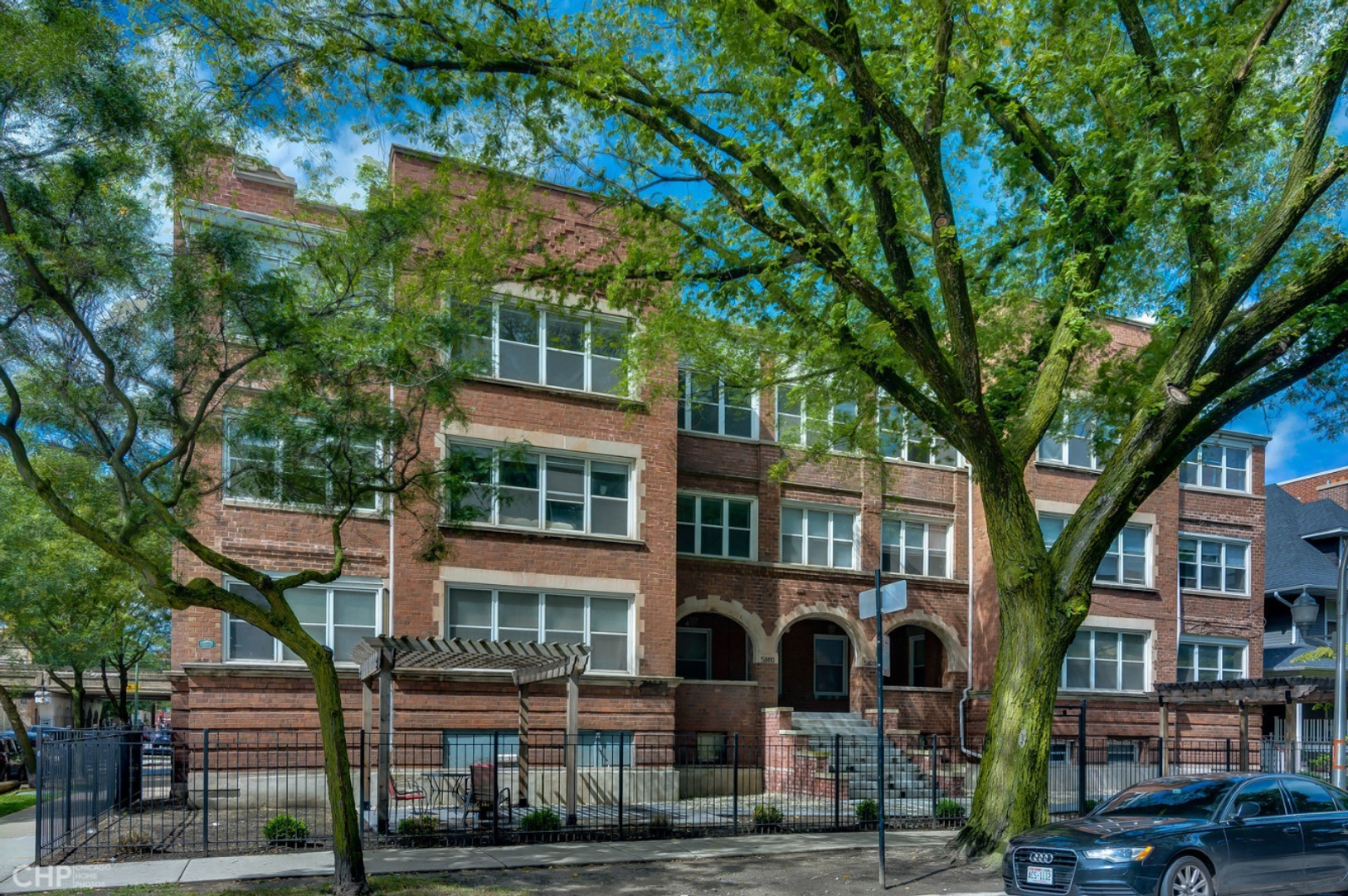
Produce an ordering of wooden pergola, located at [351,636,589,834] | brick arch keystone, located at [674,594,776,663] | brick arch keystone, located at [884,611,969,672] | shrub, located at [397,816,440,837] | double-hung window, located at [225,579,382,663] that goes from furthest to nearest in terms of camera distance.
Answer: brick arch keystone, located at [884,611,969,672] < brick arch keystone, located at [674,594,776,663] < double-hung window, located at [225,579,382,663] < wooden pergola, located at [351,636,589,834] < shrub, located at [397,816,440,837]

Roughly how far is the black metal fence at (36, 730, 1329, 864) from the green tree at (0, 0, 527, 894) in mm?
3685

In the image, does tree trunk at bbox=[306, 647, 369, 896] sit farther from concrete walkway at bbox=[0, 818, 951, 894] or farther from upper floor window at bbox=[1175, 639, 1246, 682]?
upper floor window at bbox=[1175, 639, 1246, 682]

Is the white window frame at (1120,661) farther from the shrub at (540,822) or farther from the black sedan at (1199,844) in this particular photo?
the black sedan at (1199,844)

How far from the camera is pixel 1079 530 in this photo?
14.5 meters

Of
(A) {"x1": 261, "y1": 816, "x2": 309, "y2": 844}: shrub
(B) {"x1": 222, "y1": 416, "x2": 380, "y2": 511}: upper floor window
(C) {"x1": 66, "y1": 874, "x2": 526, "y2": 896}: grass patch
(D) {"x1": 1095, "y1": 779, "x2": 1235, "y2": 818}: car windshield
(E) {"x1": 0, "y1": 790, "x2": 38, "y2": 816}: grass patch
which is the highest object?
(B) {"x1": 222, "y1": 416, "x2": 380, "y2": 511}: upper floor window

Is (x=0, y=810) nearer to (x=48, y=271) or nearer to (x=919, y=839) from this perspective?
(x=48, y=271)

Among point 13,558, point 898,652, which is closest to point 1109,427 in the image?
point 898,652

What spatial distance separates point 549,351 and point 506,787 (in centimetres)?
857

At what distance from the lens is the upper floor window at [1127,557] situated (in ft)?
103

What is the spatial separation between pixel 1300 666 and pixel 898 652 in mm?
12354

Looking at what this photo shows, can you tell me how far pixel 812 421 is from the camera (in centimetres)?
1994

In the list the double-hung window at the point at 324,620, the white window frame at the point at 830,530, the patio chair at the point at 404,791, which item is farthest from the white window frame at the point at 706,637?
the patio chair at the point at 404,791

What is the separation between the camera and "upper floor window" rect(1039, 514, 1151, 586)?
103ft

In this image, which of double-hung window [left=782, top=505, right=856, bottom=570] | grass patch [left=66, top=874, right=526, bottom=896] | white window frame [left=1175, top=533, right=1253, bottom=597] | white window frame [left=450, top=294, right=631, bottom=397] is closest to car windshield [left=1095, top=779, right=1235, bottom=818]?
grass patch [left=66, top=874, right=526, bottom=896]
